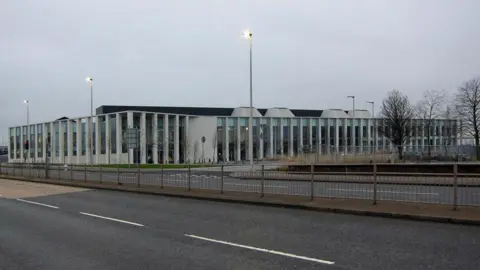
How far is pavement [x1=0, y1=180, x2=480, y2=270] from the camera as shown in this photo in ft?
22.2

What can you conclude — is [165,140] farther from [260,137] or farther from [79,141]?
[260,137]

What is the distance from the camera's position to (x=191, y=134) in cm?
8362

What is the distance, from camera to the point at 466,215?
10.5 meters

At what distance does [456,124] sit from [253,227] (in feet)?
205

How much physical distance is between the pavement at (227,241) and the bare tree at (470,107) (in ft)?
164

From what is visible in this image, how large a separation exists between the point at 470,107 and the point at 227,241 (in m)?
55.3

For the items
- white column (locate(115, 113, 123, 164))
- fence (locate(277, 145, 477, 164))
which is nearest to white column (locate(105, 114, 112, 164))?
white column (locate(115, 113, 123, 164))

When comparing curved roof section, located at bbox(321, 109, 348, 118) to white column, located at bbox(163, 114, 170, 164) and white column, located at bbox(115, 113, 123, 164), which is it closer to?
white column, located at bbox(163, 114, 170, 164)

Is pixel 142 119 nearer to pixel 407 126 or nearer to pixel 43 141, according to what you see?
pixel 43 141

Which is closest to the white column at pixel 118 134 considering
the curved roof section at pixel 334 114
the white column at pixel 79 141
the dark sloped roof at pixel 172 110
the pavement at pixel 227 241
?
the white column at pixel 79 141

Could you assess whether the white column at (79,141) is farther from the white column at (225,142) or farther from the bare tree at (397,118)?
the bare tree at (397,118)

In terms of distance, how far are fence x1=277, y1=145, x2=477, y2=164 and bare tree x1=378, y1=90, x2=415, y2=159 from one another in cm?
2218

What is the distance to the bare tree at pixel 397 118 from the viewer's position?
59.6 m

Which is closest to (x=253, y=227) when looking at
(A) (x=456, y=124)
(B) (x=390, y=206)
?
(B) (x=390, y=206)
